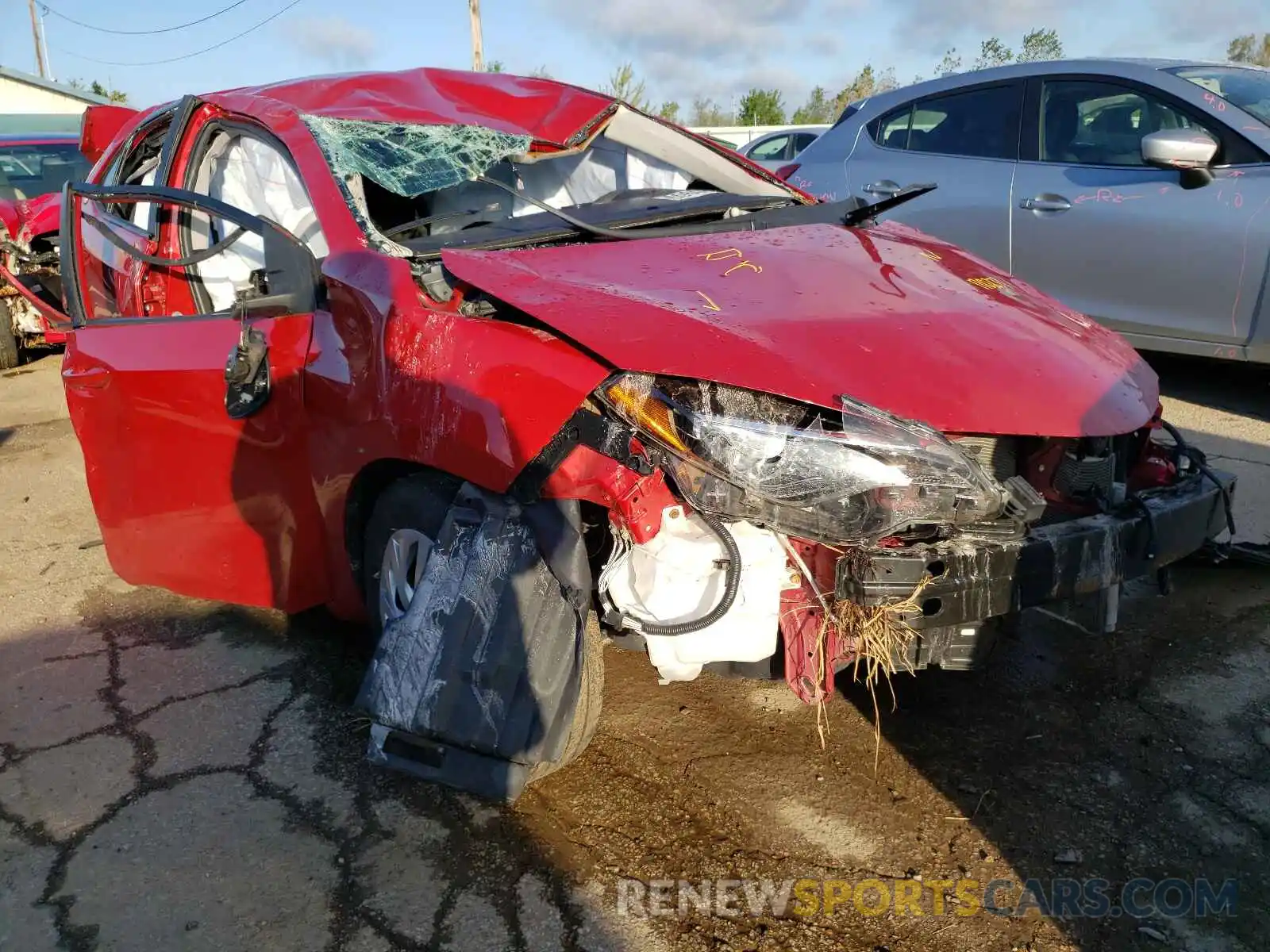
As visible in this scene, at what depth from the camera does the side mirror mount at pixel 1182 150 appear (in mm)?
4551

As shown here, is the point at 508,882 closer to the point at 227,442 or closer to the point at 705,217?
the point at 227,442

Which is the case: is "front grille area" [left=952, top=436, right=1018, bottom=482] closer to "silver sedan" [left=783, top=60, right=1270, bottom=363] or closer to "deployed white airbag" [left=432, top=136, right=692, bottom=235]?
"deployed white airbag" [left=432, top=136, right=692, bottom=235]

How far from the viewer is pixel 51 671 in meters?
3.18

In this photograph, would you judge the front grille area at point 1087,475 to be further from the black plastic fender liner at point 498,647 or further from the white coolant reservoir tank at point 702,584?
the black plastic fender liner at point 498,647

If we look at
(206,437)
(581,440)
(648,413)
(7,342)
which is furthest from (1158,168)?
(7,342)

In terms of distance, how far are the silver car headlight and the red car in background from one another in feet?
21.5

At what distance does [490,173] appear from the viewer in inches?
131

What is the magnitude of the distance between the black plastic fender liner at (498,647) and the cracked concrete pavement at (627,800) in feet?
0.85

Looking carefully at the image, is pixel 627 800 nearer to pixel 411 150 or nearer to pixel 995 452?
pixel 995 452

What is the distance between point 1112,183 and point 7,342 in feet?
25.6

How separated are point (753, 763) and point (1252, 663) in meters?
1.54

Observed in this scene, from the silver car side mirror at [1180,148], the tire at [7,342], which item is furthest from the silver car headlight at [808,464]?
the tire at [7,342]

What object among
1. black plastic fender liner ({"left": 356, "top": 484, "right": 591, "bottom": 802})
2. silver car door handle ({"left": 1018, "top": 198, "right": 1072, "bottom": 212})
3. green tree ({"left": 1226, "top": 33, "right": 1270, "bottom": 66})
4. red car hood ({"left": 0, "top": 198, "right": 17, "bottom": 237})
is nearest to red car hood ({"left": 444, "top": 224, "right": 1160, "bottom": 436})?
black plastic fender liner ({"left": 356, "top": 484, "right": 591, "bottom": 802})

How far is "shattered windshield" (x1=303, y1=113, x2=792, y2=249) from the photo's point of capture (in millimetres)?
2795
